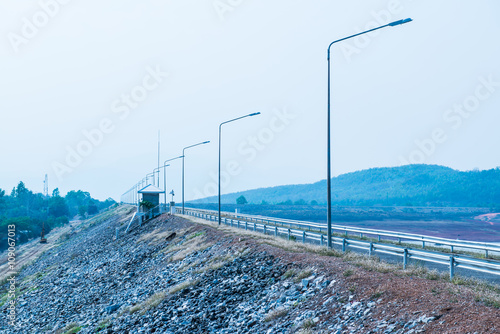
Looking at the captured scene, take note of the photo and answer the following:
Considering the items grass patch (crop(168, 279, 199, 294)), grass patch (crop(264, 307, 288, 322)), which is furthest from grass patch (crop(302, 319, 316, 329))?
grass patch (crop(168, 279, 199, 294))

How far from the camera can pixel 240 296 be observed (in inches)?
675

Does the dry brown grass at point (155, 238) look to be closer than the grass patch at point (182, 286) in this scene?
No

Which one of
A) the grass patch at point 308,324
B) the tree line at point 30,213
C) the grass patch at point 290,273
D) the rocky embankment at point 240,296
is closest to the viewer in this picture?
the rocky embankment at point 240,296

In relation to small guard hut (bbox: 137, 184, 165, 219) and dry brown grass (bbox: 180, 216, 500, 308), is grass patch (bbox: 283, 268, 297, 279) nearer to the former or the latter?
dry brown grass (bbox: 180, 216, 500, 308)

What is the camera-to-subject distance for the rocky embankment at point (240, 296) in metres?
10.9

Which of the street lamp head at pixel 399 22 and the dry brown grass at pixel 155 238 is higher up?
the street lamp head at pixel 399 22

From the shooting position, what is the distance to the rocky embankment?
10.9 metres

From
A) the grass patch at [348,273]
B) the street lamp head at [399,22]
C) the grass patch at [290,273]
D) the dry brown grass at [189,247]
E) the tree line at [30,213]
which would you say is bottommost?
the tree line at [30,213]

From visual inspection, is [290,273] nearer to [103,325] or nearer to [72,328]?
[103,325]

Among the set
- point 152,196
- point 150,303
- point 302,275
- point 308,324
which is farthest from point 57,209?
point 308,324

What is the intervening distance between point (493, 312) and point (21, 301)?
117 feet

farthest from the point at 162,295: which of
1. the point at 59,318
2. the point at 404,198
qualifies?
the point at 404,198

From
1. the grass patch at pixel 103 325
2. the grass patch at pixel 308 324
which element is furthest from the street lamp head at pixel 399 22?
the grass patch at pixel 103 325

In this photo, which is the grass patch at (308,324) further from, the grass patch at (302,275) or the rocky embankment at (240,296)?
the grass patch at (302,275)
